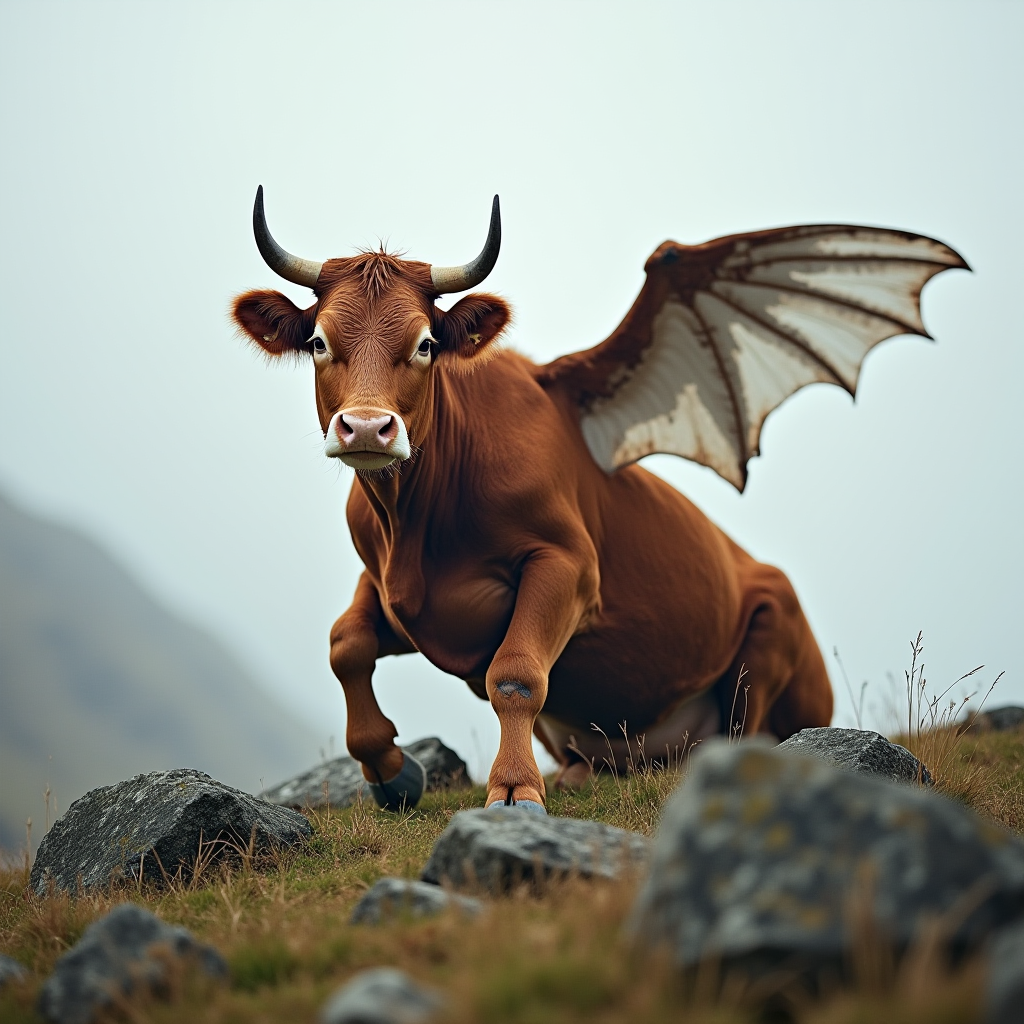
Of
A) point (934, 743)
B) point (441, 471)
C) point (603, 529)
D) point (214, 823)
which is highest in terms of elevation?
point (441, 471)

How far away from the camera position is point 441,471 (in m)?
5.69

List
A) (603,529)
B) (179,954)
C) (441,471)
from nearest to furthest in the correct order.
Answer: (179,954) → (441,471) → (603,529)

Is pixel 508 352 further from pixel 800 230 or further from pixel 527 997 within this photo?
pixel 527 997

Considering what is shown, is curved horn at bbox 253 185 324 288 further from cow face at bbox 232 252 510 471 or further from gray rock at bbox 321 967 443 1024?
gray rock at bbox 321 967 443 1024

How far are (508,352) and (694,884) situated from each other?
15.3 feet

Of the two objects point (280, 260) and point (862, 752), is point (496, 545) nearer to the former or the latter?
point (280, 260)

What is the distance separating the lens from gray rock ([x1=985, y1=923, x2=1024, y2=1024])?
5.80 ft

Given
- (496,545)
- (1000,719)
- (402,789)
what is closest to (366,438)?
(496,545)

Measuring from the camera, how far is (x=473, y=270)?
549 cm

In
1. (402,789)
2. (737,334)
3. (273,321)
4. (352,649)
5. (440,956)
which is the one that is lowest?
(402,789)

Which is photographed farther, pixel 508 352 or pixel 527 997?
pixel 508 352

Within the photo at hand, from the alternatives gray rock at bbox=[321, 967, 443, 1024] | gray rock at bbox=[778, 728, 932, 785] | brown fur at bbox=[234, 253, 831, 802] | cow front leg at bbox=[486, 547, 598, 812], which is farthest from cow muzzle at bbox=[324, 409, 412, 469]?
gray rock at bbox=[321, 967, 443, 1024]

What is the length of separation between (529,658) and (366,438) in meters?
1.42

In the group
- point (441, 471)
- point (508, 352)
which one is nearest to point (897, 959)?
point (441, 471)
